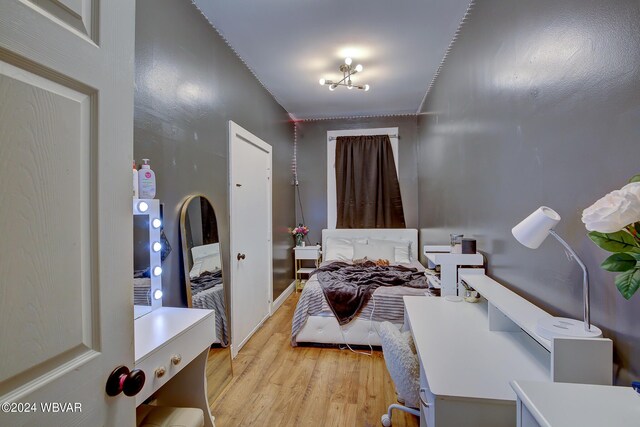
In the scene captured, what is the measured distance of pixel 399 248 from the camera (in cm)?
414

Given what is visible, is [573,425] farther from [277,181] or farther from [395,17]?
[277,181]

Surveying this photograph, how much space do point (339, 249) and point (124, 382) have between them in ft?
12.0

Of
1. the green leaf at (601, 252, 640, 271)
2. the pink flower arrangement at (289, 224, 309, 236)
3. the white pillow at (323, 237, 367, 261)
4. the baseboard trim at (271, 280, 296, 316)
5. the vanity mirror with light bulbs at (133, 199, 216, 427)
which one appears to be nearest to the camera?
the green leaf at (601, 252, 640, 271)

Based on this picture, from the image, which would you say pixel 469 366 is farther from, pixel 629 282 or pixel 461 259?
pixel 461 259

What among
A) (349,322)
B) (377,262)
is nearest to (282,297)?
(377,262)

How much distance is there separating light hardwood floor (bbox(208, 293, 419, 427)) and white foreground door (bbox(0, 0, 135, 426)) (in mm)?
→ 1408

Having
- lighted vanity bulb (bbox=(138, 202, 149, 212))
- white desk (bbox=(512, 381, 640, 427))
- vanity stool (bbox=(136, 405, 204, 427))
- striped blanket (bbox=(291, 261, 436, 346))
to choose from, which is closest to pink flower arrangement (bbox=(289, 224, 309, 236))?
striped blanket (bbox=(291, 261, 436, 346))

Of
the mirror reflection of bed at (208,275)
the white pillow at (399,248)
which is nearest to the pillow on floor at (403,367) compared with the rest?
the mirror reflection of bed at (208,275)

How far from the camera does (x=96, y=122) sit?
677 mm

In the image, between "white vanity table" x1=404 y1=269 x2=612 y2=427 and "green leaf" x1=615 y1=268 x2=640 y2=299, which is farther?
"white vanity table" x1=404 y1=269 x2=612 y2=427

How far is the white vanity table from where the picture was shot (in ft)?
2.91

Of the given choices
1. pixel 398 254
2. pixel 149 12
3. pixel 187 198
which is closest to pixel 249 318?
pixel 187 198

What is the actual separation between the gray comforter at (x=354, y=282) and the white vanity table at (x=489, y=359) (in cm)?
107

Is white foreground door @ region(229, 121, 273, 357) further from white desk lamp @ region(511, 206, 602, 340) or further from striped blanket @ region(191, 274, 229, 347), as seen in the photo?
white desk lamp @ region(511, 206, 602, 340)
